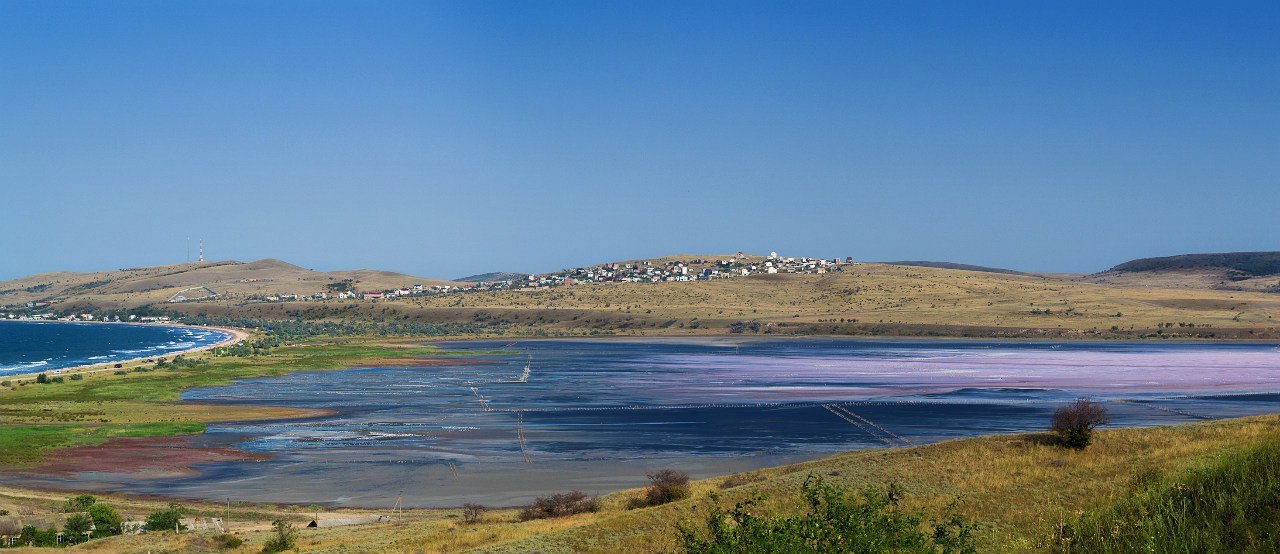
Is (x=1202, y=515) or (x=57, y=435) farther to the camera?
(x=57, y=435)

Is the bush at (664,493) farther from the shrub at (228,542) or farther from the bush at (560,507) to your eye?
the shrub at (228,542)

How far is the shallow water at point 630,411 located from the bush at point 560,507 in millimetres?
5801

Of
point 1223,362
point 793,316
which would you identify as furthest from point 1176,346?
point 793,316

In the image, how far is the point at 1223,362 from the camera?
111 metres

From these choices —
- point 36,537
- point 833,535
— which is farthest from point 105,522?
point 833,535

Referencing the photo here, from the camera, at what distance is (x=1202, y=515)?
17047mm

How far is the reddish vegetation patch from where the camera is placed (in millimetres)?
47344

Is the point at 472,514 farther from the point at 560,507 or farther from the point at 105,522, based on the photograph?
the point at 105,522

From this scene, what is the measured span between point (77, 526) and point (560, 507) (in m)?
13.5

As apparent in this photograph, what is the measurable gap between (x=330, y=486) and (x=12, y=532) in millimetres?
12464

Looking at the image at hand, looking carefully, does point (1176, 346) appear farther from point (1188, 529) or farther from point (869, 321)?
point (1188, 529)

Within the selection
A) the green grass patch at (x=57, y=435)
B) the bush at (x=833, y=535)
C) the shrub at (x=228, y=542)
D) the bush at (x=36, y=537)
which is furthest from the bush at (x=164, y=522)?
the bush at (x=833, y=535)

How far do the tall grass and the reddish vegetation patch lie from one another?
A: 3848 cm

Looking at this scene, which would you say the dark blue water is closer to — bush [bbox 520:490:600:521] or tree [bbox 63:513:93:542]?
tree [bbox 63:513:93:542]
